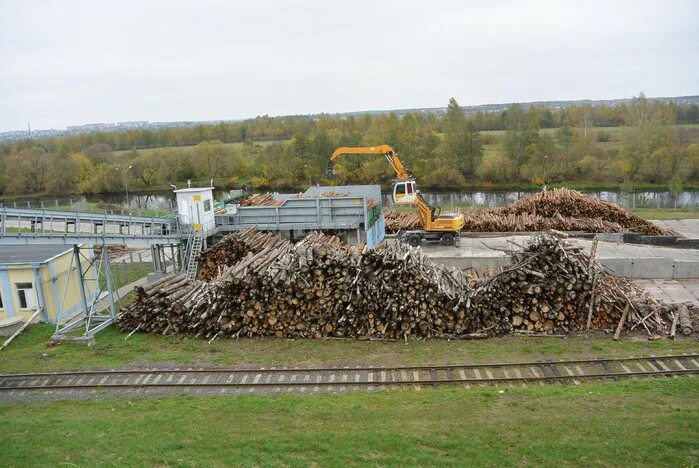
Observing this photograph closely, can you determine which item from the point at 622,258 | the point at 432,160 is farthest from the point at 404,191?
the point at 432,160

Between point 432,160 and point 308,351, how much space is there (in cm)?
5316

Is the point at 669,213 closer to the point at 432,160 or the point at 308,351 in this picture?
the point at 308,351

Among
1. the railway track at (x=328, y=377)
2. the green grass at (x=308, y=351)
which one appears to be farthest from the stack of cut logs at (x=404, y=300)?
the railway track at (x=328, y=377)

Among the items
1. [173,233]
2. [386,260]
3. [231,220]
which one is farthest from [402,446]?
[231,220]

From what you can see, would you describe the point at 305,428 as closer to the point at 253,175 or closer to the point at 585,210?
the point at 585,210

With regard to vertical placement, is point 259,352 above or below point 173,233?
below

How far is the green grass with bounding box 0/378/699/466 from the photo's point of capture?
32.6 feet

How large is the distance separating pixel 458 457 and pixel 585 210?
2551cm

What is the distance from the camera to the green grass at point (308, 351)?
595 inches

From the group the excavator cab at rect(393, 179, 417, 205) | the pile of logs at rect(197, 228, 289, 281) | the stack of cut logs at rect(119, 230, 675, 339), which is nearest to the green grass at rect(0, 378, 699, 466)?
the stack of cut logs at rect(119, 230, 675, 339)

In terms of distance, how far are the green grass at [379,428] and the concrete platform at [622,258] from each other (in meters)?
8.34

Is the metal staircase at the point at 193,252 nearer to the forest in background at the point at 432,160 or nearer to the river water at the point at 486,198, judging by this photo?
the river water at the point at 486,198

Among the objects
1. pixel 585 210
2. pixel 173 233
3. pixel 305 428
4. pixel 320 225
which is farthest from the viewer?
pixel 585 210

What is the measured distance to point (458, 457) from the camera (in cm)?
985
